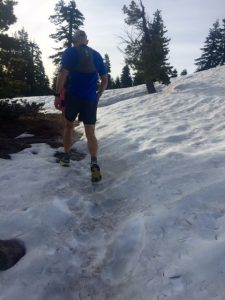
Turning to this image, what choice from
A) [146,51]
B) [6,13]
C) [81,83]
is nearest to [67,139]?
[81,83]

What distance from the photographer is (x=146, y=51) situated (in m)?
27.3

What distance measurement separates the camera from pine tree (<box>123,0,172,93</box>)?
2728cm

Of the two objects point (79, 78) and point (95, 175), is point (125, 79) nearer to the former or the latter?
point (79, 78)

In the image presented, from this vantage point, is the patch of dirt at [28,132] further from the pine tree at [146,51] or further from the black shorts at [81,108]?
the pine tree at [146,51]

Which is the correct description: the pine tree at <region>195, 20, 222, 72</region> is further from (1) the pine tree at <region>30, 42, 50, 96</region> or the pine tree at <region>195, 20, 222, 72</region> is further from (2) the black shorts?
(2) the black shorts

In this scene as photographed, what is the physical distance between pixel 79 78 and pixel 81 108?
21.1 inches

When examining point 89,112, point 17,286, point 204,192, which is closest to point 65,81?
point 89,112

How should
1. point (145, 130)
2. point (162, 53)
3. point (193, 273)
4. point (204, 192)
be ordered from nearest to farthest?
point (193, 273) → point (204, 192) → point (145, 130) → point (162, 53)

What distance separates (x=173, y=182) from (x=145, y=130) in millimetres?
3782

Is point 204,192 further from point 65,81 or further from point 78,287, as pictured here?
point 65,81

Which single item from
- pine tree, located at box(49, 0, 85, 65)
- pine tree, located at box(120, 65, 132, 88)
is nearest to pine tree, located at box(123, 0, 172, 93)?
pine tree, located at box(49, 0, 85, 65)

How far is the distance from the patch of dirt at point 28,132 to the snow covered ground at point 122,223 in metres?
0.46

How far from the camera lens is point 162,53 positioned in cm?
2780

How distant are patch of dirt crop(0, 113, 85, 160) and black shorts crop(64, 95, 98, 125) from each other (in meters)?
1.27
